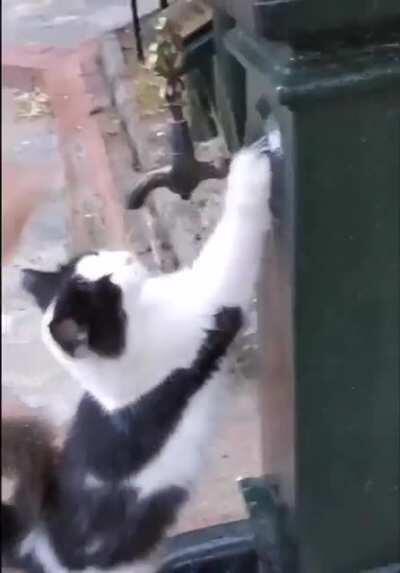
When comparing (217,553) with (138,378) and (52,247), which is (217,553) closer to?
(138,378)

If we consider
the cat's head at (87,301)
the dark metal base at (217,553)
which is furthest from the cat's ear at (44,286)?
the dark metal base at (217,553)

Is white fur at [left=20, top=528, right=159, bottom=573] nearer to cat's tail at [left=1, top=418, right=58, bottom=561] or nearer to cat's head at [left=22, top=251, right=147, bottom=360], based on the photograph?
cat's tail at [left=1, top=418, right=58, bottom=561]

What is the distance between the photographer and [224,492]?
1661 millimetres

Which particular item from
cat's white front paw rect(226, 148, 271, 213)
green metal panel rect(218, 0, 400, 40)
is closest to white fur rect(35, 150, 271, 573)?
cat's white front paw rect(226, 148, 271, 213)

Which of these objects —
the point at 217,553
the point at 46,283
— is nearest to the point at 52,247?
the point at 46,283

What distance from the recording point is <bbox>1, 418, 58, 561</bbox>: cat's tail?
2.89 ft

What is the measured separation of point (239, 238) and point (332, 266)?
0.10 metres

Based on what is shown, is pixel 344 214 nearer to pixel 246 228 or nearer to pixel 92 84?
pixel 246 228

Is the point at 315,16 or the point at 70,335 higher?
the point at 315,16

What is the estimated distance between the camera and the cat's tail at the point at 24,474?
88 centimetres

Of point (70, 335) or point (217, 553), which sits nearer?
point (70, 335)

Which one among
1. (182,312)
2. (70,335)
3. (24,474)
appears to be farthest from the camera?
(182,312)

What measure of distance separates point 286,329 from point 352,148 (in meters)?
0.22

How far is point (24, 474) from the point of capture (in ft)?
3.04
